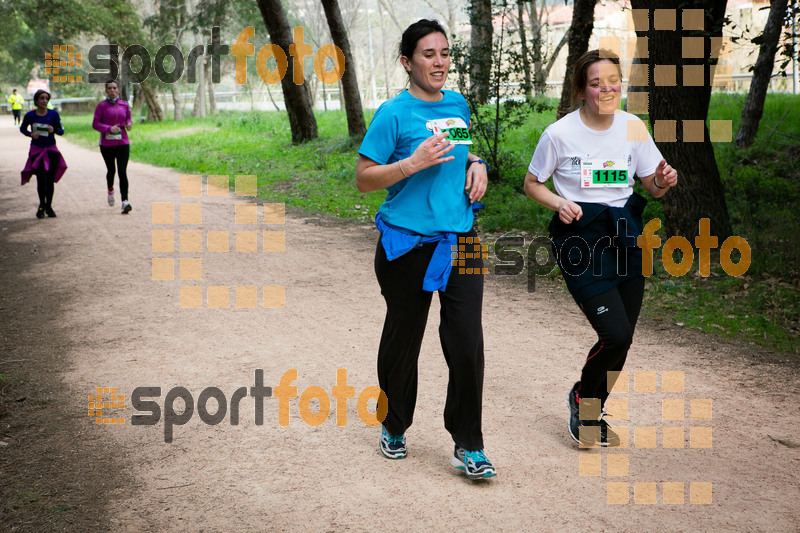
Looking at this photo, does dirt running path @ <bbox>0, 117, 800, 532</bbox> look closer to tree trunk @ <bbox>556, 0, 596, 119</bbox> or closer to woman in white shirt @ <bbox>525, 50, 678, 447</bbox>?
woman in white shirt @ <bbox>525, 50, 678, 447</bbox>

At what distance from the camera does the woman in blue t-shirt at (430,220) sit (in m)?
3.69

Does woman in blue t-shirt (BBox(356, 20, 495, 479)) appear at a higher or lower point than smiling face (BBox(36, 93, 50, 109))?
lower

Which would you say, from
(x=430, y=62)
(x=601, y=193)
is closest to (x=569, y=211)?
(x=601, y=193)

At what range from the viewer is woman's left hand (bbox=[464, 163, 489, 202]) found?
3803 mm

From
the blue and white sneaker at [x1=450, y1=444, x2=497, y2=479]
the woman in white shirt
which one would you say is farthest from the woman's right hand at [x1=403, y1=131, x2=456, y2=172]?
the blue and white sneaker at [x1=450, y1=444, x2=497, y2=479]

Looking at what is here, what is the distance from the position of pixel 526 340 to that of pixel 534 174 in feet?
8.59

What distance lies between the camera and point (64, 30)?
36375 mm

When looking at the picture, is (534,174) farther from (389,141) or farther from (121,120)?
(121,120)

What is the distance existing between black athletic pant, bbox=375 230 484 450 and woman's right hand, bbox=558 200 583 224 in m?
0.47

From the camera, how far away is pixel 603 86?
3916 millimetres

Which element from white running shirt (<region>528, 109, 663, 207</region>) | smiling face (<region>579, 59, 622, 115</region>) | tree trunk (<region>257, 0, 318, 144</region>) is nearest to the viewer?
smiling face (<region>579, 59, 622, 115</region>)

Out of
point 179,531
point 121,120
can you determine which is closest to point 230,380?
point 179,531

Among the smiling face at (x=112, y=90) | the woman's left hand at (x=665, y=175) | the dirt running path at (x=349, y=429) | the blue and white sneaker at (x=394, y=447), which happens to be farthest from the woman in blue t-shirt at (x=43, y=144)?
the woman's left hand at (x=665, y=175)

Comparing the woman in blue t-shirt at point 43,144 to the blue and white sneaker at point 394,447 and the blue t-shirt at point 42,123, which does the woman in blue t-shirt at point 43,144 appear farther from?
the blue and white sneaker at point 394,447
